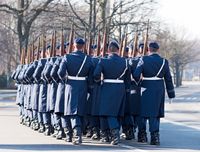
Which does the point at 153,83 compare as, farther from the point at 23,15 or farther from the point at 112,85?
the point at 23,15

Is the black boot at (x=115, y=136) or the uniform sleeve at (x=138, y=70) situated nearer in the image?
the black boot at (x=115, y=136)

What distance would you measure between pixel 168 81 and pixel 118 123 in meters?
1.39

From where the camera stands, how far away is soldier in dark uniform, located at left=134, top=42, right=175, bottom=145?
43.6 ft

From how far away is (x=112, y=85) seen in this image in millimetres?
13172

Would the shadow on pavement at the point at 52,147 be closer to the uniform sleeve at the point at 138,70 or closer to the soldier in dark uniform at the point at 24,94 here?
the uniform sleeve at the point at 138,70

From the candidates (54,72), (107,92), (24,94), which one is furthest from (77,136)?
(24,94)

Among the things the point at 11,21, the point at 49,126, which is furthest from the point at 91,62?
the point at 11,21

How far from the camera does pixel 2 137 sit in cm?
1431

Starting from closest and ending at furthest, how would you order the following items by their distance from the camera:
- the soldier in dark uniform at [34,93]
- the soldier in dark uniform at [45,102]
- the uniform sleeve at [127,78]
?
1. the uniform sleeve at [127,78]
2. the soldier in dark uniform at [45,102]
3. the soldier in dark uniform at [34,93]

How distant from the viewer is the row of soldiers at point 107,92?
1308 centimetres

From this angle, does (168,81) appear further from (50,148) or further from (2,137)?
(2,137)

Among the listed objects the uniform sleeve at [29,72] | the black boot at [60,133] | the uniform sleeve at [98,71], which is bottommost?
the black boot at [60,133]

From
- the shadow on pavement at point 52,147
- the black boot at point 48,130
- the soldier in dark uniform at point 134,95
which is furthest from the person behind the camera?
the black boot at point 48,130

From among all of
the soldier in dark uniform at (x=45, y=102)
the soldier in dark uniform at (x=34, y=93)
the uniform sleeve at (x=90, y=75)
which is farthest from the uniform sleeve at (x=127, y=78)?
the soldier in dark uniform at (x=34, y=93)
